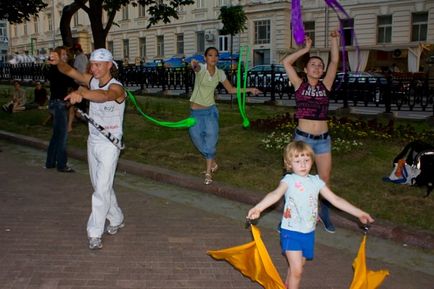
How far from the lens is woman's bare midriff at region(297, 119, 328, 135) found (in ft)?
17.7

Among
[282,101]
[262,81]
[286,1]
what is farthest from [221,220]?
[286,1]

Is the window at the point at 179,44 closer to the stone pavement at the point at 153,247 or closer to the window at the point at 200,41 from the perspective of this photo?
the window at the point at 200,41

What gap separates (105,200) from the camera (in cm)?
523

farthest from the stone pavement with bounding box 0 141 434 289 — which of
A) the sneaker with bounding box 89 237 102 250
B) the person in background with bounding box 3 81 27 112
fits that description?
the person in background with bounding box 3 81 27 112

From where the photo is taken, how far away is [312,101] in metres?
5.41

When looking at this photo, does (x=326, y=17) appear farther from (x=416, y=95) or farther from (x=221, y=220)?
(x=221, y=220)

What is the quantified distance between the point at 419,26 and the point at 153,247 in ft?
116

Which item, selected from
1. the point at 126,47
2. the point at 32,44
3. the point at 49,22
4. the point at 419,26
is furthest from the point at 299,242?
the point at 49,22

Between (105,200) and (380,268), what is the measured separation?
274 centimetres

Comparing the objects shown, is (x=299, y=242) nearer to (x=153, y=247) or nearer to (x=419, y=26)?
(x=153, y=247)

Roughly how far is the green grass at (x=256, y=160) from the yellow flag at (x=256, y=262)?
7.09ft

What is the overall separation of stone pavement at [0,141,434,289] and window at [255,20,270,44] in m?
37.9

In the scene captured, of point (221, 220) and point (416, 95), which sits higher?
point (416, 95)

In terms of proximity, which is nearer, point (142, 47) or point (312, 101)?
point (312, 101)
